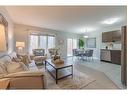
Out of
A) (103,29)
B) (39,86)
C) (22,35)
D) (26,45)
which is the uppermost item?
(103,29)

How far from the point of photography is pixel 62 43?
8102 millimetres

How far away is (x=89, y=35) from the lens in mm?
8688

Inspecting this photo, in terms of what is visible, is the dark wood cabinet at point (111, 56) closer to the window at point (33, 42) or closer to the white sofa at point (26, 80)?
the window at point (33, 42)

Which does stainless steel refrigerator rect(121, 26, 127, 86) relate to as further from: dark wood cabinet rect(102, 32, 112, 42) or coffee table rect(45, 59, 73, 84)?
dark wood cabinet rect(102, 32, 112, 42)

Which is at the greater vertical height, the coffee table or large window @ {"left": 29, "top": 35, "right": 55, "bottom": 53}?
large window @ {"left": 29, "top": 35, "right": 55, "bottom": 53}

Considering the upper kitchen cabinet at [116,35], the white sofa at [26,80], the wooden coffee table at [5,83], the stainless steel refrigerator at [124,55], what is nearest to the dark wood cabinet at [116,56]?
the upper kitchen cabinet at [116,35]

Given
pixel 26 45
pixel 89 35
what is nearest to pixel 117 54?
pixel 89 35

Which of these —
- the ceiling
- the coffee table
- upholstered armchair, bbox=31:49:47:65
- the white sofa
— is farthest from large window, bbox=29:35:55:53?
the white sofa

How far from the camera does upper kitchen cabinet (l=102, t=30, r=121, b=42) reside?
5.96 meters

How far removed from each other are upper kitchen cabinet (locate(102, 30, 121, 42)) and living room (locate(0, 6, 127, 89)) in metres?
0.06

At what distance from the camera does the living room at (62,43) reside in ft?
8.90
